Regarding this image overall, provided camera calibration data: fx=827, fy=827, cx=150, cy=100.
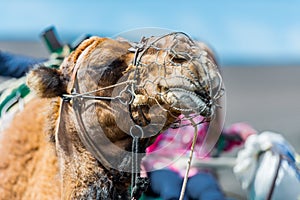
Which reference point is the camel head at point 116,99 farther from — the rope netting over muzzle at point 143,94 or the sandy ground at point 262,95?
the sandy ground at point 262,95

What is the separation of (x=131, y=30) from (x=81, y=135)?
266 millimetres

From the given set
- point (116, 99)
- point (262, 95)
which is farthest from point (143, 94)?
point (262, 95)

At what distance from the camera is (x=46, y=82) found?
1.89 metres

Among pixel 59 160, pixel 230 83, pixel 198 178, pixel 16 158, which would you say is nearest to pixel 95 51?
pixel 59 160

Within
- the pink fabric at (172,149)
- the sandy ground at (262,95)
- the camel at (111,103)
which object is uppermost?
the camel at (111,103)

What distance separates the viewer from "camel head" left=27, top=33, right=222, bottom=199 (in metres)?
1.70

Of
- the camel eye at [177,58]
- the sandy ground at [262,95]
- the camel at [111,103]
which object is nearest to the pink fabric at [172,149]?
the camel at [111,103]

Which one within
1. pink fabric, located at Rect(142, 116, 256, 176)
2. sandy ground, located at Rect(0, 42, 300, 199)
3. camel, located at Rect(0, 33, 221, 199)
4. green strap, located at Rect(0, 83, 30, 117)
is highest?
camel, located at Rect(0, 33, 221, 199)

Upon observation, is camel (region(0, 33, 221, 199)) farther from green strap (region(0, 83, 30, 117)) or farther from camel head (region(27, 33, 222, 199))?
green strap (region(0, 83, 30, 117))

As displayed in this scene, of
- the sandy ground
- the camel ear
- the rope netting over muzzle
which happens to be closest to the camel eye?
the rope netting over muzzle

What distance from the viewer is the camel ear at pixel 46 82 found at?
6.21ft

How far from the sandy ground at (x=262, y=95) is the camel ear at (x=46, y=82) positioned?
175 inches

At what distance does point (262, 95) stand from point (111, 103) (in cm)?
897

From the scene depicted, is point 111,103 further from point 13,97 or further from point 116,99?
point 13,97
